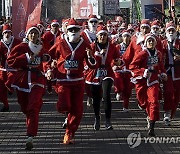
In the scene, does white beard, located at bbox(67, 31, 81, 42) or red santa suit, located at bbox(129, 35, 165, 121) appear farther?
red santa suit, located at bbox(129, 35, 165, 121)

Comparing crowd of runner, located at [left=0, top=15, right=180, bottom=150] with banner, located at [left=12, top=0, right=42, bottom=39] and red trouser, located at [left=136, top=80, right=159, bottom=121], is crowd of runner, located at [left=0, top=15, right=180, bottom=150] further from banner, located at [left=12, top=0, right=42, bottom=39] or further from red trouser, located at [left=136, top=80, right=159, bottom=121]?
banner, located at [left=12, top=0, right=42, bottom=39]

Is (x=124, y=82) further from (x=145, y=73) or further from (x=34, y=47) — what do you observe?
(x=34, y=47)

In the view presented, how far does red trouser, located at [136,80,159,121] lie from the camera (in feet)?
33.4

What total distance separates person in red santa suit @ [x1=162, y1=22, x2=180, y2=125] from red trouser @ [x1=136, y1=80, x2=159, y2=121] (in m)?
0.97

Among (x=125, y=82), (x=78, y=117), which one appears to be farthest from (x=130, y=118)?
(x=78, y=117)

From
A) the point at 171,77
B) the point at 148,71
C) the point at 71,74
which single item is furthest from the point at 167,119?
the point at 71,74

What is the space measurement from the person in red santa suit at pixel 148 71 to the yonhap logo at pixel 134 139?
24cm

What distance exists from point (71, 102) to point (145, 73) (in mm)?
1559

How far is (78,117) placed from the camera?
380 inches

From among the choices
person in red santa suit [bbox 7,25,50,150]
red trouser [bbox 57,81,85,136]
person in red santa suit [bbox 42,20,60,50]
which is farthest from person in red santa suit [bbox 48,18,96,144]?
person in red santa suit [bbox 42,20,60,50]

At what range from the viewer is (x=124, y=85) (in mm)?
13469

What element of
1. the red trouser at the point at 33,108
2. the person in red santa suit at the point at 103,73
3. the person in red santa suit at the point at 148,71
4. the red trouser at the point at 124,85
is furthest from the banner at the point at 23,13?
the red trouser at the point at 33,108

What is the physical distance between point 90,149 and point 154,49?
7.89ft

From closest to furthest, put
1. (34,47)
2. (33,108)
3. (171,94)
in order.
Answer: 1. (33,108)
2. (34,47)
3. (171,94)
